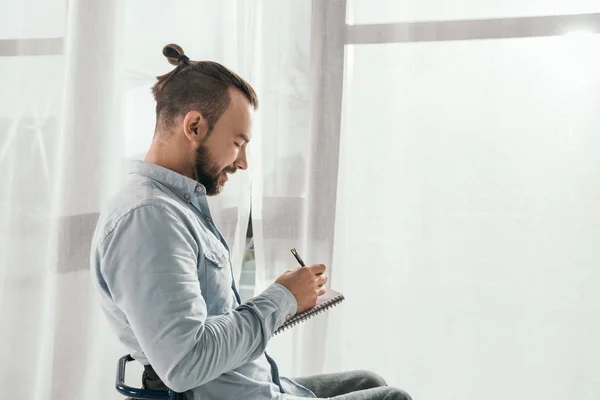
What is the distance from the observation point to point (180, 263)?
94cm

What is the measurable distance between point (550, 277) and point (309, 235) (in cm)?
68

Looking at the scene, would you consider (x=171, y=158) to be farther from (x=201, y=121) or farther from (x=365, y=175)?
(x=365, y=175)

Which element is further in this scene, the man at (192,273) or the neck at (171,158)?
the neck at (171,158)

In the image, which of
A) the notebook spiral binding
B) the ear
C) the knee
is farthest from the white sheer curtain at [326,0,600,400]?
the ear

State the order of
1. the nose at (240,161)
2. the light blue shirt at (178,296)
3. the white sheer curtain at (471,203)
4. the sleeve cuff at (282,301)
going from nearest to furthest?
1. the light blue shirt at (178,296)
2. the sleeve cuff at (282,301)
3. the nose at (240,161)
4. the white sheer curtain at (471,203)

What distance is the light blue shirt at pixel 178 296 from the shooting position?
2.99 ft

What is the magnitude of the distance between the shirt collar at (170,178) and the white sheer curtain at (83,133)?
78 centimetres

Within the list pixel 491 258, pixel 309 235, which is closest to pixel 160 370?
pixel 309 235

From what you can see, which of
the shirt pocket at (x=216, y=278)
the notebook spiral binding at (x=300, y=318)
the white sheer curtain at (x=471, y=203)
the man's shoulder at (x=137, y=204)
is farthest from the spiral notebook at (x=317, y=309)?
the white sheer curtain at (x=471, y=203)

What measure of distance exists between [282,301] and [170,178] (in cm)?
28

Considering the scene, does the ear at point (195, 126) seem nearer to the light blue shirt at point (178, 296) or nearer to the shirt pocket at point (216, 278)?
the light blue shirt at point (178, 296)

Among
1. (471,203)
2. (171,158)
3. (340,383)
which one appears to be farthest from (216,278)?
(471,203)

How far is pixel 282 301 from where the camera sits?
3.41 feet

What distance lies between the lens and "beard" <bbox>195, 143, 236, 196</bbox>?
1113mm
